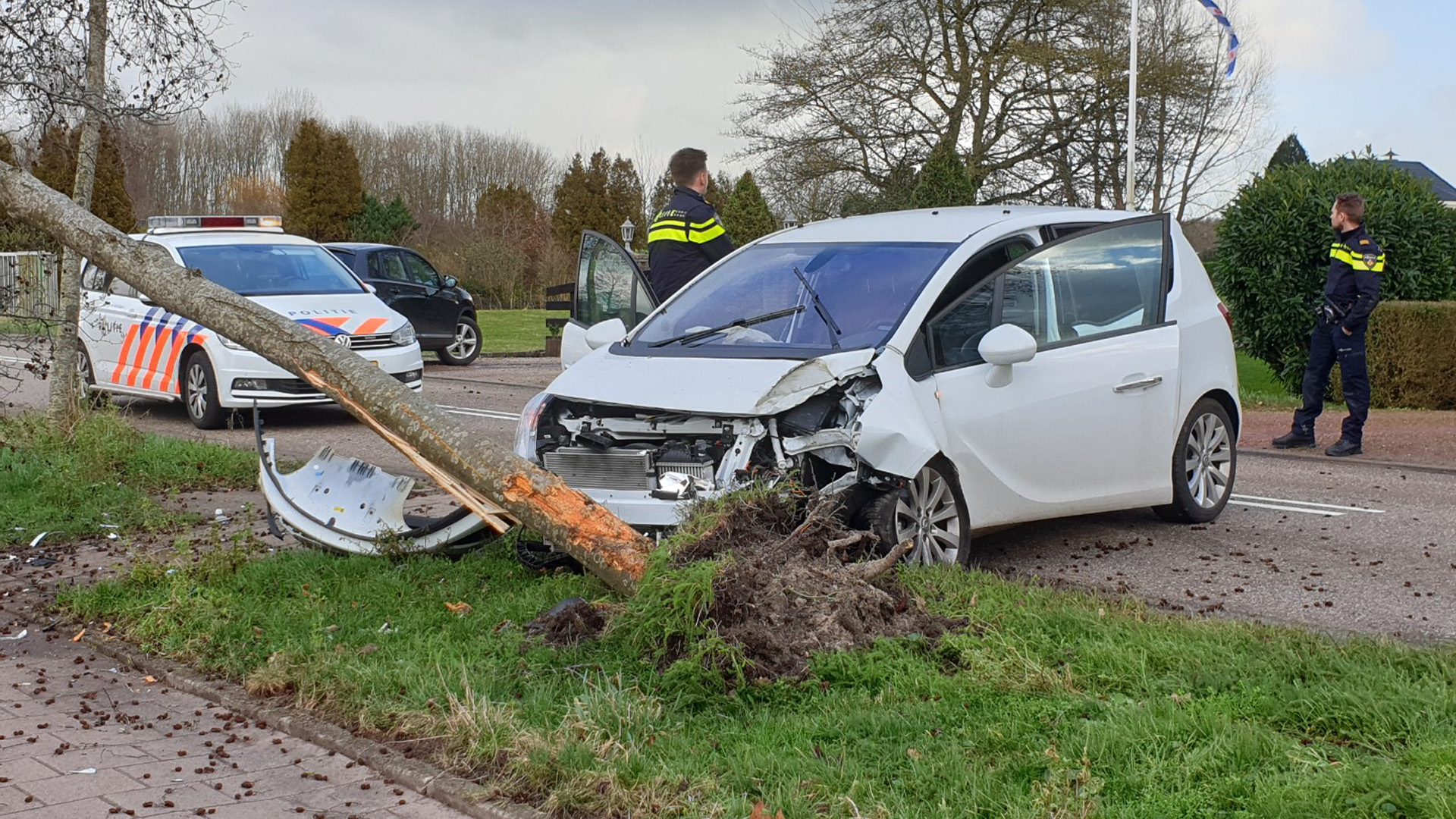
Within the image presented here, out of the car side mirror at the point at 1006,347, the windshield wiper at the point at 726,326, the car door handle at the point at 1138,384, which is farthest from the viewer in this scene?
the car door handle at the point at 1138,384

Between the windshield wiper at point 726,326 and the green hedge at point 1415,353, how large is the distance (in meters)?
10.4

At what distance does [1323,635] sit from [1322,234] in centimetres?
1172

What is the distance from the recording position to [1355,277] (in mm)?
10633

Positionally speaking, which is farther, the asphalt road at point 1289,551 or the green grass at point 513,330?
the green grass at point 513,330

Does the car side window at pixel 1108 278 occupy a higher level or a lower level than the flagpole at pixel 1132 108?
lower

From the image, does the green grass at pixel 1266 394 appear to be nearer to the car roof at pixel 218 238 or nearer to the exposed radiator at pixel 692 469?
the exposed radiator at pixel 692 469

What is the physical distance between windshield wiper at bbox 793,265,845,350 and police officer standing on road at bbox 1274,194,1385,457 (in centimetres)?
585

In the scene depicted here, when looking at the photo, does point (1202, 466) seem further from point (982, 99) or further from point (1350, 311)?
Result: point (982, 99)

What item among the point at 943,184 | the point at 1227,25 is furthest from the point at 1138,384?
the point at 1227,25

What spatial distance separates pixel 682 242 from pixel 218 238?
6795 mm

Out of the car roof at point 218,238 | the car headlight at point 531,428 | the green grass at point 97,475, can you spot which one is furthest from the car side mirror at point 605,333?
the car roof at point 218,238

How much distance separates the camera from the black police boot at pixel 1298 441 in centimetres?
1149

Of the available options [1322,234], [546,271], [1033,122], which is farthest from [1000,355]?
[546,271]

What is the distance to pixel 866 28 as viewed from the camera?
105 ft
